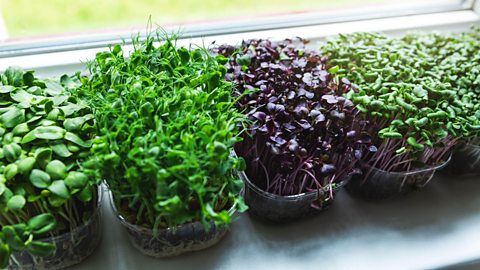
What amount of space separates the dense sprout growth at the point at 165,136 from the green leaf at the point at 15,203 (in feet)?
0.44

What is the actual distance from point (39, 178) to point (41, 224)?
0.25 ft

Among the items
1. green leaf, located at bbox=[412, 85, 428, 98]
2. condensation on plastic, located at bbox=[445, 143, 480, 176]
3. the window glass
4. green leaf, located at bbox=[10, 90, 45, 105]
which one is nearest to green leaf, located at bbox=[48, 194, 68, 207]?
green leaf, located at bbox=[10, 90, 45, 105]

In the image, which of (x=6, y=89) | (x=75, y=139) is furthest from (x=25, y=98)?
(x=75, y=139)

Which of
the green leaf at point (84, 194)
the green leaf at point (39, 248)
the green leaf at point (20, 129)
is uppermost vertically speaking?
the green leaf at point (20, 129)

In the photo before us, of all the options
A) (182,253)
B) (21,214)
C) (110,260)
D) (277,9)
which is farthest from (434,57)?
(21,214)

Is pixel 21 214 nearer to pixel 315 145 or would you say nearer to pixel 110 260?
pixel 110 260

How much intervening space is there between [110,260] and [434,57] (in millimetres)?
980

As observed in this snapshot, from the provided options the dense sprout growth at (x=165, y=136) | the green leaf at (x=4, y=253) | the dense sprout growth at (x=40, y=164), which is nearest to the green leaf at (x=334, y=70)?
the dense sprout growth at (x=165, y=136)

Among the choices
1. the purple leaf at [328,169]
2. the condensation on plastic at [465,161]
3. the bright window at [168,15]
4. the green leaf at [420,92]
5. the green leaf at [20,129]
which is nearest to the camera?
the green leaf at [20,129]

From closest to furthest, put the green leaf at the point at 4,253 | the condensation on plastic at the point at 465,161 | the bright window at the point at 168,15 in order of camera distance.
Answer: the green leaf at the point at 4,253
the condensation on plastic at the point at 465,161
the bright window at the point at 168,15

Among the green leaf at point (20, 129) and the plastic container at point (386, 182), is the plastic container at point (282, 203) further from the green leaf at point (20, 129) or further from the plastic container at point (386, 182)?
the green leaf at point (20, 129)

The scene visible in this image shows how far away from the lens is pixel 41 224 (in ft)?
2.51

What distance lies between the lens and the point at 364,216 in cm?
112

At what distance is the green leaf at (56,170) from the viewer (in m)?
0.78
